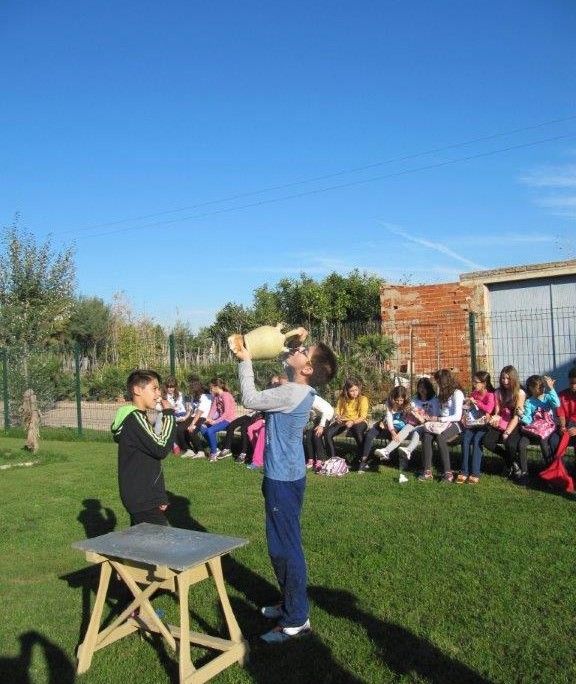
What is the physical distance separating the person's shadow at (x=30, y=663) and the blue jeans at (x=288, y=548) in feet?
4.45

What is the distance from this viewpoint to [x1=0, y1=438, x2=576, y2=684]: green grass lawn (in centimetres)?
403

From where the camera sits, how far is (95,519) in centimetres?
762

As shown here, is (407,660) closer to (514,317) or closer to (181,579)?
(181,579)

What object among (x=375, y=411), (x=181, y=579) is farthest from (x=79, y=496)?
(x=375, y=411)

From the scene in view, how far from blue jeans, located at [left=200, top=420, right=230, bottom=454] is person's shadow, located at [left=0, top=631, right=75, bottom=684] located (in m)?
7.01

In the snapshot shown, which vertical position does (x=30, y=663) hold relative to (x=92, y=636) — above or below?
below

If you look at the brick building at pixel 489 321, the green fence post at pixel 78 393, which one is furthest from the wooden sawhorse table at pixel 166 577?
the green fence post at pixel 78 393

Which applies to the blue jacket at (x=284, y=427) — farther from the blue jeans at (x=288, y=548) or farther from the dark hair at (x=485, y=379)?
the dark hair at (x=485, y=379)

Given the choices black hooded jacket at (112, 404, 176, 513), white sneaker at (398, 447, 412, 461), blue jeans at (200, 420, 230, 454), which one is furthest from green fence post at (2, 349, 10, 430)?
black hooded jacket at (112, 404, 176, 513)

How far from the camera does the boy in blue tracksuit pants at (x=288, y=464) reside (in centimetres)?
430

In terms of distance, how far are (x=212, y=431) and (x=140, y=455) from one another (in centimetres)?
678

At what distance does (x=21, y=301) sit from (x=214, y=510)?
16.6 meters

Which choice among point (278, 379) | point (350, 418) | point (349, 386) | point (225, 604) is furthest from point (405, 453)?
point (225, 604)

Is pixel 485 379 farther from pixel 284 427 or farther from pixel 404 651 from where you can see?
pixel 404 651
